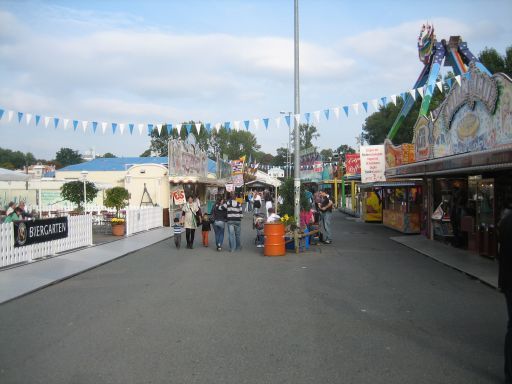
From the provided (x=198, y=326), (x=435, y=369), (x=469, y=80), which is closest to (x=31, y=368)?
→ (x=198, y=326)

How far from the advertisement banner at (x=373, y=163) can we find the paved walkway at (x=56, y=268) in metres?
14.6

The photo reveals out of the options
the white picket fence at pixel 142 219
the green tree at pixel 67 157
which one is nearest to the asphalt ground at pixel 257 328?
the white picket fence at pixel 142 219

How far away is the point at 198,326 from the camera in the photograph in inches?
250

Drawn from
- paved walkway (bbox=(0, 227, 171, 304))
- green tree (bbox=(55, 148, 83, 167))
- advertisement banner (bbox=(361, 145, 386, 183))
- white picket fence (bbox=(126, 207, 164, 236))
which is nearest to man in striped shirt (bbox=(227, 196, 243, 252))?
paved walkway (bbox=(0, 227, 171, 304))

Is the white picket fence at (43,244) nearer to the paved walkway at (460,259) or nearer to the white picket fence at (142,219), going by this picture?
the white picket fence at (142,219)

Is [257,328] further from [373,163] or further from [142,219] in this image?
[373,163]

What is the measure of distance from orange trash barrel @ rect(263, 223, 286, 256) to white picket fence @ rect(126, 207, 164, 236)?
27.3ft

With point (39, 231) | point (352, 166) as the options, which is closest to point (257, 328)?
point (39, 231)

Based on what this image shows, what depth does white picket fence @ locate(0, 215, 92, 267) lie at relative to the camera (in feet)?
36.4

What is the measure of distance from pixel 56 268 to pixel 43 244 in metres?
1.82

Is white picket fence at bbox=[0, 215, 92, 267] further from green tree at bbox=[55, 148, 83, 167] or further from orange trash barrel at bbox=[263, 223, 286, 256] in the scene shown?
green tree at bbox=[55, 148, 83, 167]

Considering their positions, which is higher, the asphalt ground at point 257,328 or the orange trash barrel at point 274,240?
the orange trash barrel at point 274,240

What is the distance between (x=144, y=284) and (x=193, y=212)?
6.31m

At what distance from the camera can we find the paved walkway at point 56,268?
9.07 metres
